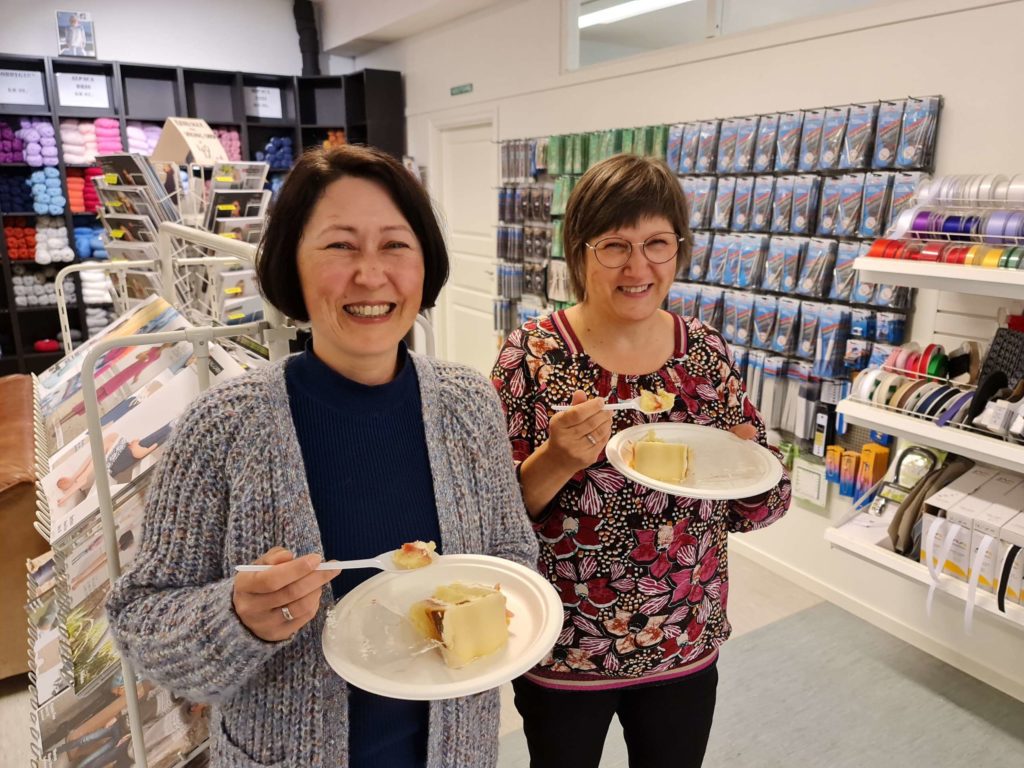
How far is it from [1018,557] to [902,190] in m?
1.37

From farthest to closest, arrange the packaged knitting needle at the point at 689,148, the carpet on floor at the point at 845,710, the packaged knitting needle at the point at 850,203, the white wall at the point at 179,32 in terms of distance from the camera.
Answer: the white wall at the point at 179,32, the packaged knitting needle at the point at 689,148, the packaged knitting needle at the point at 850,203, the carpet on floor at the point at 845,710

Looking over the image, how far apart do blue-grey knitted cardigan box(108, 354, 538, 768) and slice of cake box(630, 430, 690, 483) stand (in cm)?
43

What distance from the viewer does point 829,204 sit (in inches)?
112

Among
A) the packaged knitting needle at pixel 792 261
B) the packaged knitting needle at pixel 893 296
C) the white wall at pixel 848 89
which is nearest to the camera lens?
the white wall at pixel 848 89

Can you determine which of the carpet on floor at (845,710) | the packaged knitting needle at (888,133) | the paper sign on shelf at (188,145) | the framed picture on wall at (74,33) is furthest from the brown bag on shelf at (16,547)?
the framed picture on wall at (74,33)

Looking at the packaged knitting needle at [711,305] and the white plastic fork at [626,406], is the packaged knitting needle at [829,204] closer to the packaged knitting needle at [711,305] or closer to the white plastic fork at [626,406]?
the packaged knitting needle at [711,305]

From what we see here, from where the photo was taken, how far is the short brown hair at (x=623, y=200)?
4.18 feet

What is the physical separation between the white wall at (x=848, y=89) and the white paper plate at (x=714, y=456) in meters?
1.68

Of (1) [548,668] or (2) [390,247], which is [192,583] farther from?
(1) [548,668]

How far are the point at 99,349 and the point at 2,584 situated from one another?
1.83 m

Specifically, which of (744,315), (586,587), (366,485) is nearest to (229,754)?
(366,485)

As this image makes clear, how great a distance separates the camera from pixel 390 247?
3.16 feet

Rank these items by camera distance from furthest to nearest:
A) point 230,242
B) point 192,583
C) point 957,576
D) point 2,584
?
point 2,584
point 957,576
point 230,242
point 192,583

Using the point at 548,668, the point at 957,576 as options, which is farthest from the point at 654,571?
the point at 957,576
